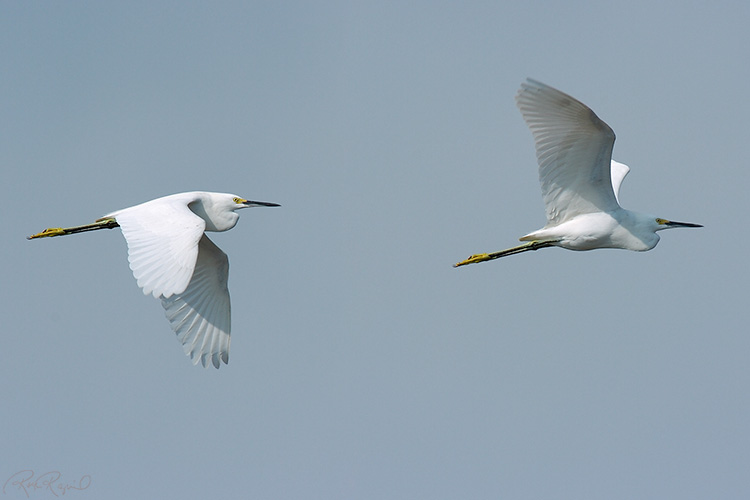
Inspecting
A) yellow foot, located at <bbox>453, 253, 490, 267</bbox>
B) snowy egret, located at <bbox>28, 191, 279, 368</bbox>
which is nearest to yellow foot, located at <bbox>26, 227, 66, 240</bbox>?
snowy egret, located at <bbox>28, 191, 279, 368</bbox>

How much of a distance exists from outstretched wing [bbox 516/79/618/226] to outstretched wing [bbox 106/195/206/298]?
4.75m

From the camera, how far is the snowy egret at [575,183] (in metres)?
15.8

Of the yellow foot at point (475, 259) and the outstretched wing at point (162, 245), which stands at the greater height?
the outstretched wing at point (162, 245)

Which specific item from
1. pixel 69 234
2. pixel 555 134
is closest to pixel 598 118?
pixel 555 134

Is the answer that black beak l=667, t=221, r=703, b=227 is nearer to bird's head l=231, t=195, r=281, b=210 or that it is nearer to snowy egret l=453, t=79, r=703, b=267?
snowy egret l=453, t=79, r=703, b=267

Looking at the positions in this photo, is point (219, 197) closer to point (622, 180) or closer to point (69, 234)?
point (69, 234)

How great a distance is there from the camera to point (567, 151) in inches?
645

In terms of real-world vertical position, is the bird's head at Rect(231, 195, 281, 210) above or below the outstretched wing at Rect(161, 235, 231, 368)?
above

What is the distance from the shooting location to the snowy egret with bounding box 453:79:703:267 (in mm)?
15766

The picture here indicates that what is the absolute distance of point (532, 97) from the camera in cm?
1559

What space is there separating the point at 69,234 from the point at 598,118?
8.33m

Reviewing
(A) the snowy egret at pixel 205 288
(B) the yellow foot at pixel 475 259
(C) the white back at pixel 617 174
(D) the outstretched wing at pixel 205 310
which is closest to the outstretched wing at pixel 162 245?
(A) the snowy egret at pixel 205 288

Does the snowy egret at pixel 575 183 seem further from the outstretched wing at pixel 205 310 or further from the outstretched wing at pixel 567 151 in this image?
the outstretched wing at pixel 205 310

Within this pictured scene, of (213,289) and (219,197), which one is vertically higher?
(219,197)
